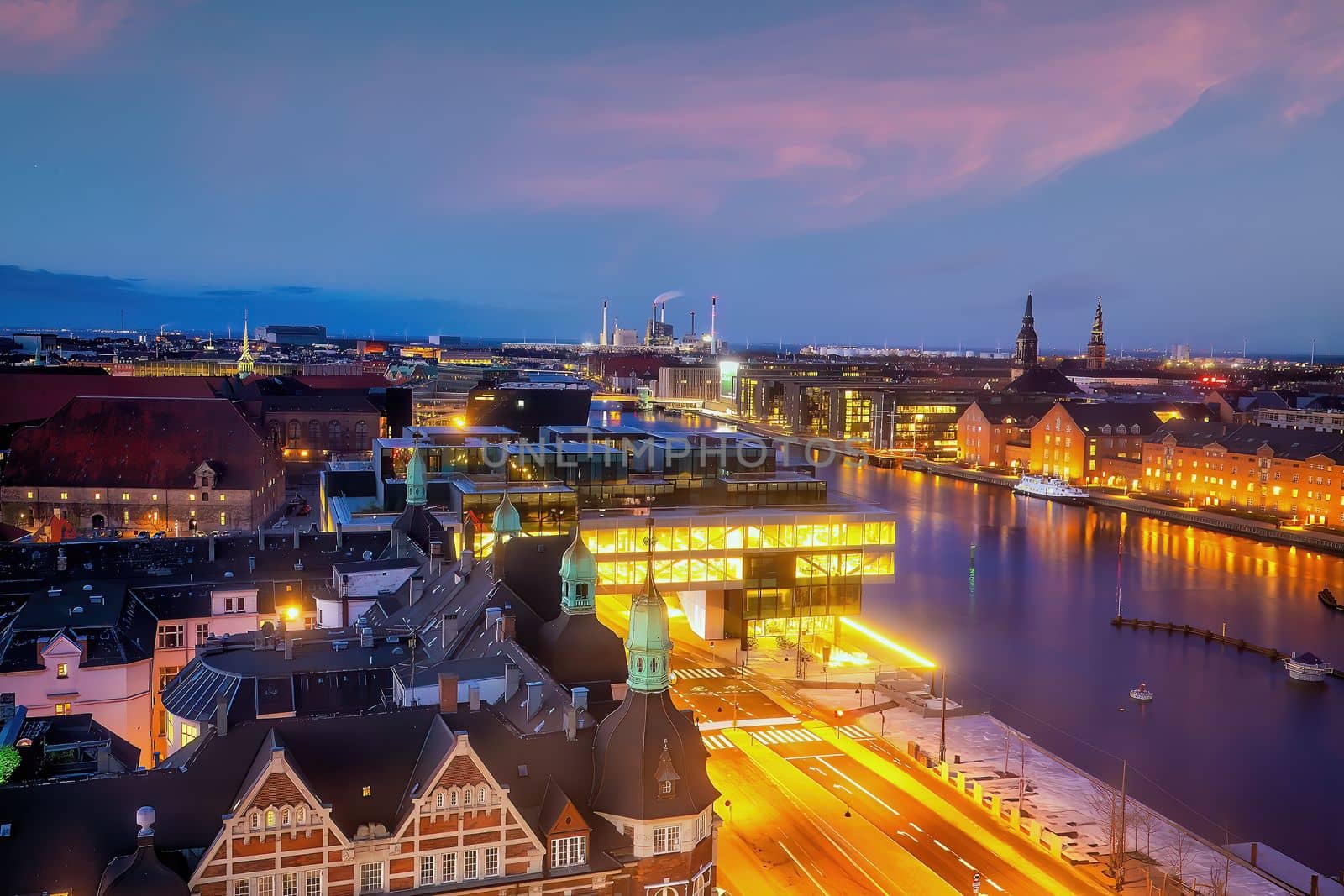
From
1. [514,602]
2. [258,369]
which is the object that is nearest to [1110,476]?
[514,602]

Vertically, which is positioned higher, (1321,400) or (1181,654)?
(1321,400)

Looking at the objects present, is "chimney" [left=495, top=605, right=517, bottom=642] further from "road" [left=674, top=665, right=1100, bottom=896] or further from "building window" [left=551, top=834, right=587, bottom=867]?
"building window" [left=551, top=834, right=587, bottom=867]

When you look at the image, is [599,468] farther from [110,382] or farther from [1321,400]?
[1321,400]

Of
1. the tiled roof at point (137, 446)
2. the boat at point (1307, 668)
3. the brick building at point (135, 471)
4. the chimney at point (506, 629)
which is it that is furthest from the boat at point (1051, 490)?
the chimney at point (506, 629)

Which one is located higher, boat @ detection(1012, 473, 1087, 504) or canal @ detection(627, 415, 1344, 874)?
boat @ detection(1012, 473, 1087, 504)

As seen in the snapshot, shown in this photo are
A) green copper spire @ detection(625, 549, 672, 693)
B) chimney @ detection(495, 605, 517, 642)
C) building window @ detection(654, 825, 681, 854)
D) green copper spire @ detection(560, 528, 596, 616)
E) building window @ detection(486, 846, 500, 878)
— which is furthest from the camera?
green copper spire @ detection(560, 528, 596, 616)

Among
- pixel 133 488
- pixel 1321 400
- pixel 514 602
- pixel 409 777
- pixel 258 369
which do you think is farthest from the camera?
pixel 258 369

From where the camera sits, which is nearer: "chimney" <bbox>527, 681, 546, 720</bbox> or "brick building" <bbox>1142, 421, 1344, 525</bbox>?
"chimney" <bbox>527, 681, 546, 720</bbox>

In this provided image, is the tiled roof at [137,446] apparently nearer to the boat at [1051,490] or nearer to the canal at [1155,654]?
the canal at [1155,654]

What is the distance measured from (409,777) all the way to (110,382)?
74.7 m

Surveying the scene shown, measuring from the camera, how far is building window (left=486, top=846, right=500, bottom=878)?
55.7 feet

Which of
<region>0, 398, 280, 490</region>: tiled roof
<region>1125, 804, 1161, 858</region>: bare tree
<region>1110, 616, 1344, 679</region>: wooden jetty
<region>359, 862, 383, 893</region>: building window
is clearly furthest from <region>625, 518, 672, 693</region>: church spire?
<region>0, 398, 280, 490</region>: tiled roof

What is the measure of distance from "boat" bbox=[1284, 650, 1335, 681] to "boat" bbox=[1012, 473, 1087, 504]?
44.6 m

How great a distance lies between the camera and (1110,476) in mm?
91000
